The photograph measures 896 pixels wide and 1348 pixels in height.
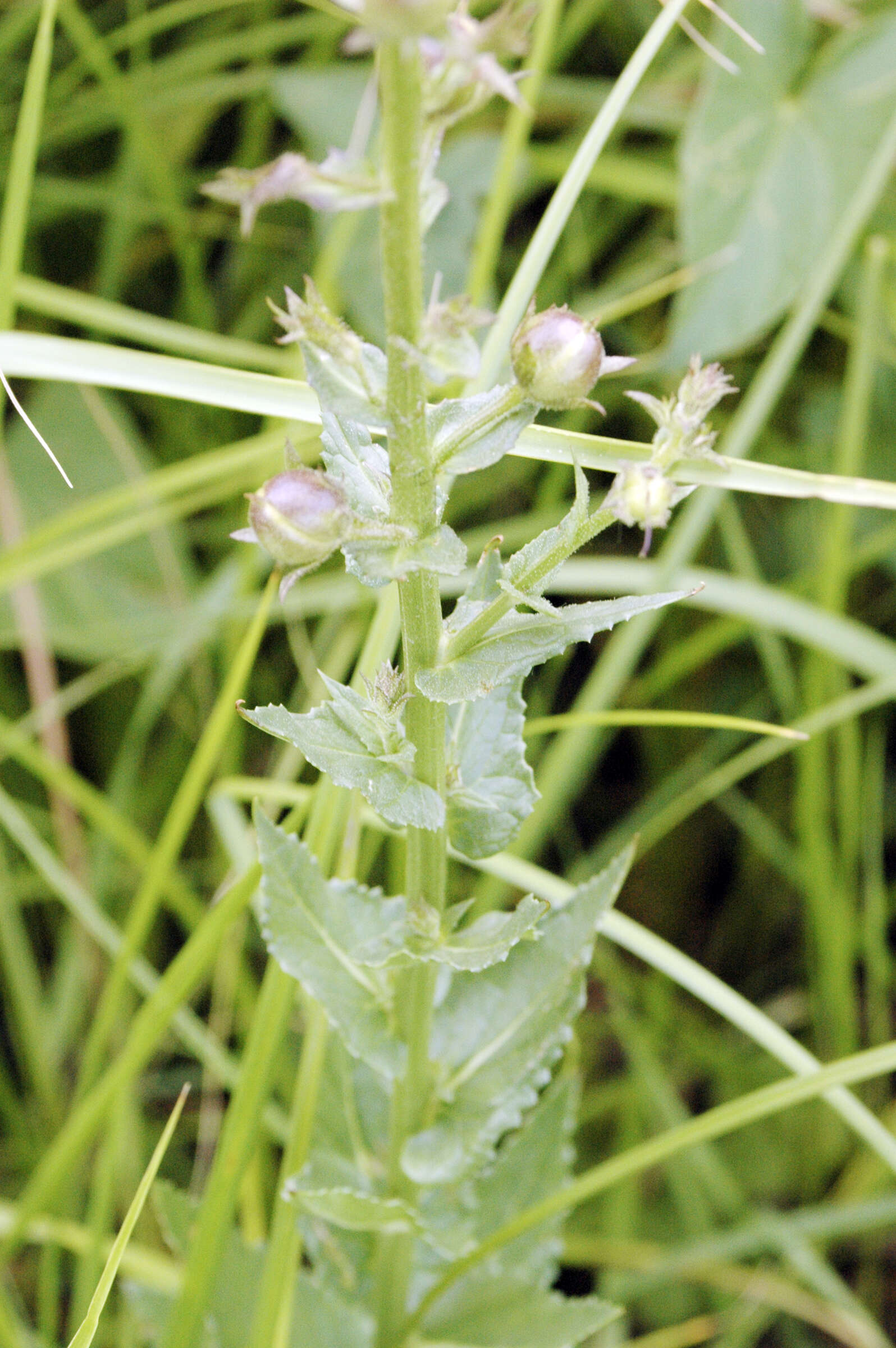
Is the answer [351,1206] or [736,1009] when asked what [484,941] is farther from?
[736,1009]

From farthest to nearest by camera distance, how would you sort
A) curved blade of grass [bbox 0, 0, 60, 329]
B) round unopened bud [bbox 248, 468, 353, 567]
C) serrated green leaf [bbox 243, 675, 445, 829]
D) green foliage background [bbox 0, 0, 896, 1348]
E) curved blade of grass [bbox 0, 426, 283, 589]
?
green foliage background [bbox 0, 0, 896, 1348] → curved blade of grass [bbox 0, 426, 283, 589] → curved blade of grass [bbox 0, 0, 60, 329] → serrated green leaf [bbox 243, 675, 445, 829] → round unopened bud [bbox 248, 468, 353, 567]

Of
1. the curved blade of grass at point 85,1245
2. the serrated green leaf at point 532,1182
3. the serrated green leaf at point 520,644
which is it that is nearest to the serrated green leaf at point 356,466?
the serrated green leaf at point 520,644

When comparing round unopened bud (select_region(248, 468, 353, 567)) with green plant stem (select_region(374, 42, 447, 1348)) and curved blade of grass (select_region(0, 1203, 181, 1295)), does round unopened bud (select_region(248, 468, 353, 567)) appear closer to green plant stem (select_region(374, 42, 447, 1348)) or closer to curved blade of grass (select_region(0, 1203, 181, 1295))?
green plant stem (select_region(374, 42, 447, 1348))

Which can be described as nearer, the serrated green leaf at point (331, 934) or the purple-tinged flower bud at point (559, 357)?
the purple-tinged flower bud at point (559, 357)

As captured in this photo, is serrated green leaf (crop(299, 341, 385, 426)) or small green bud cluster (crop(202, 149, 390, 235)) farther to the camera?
serrated green leaf (crop(299, 341, 385, 426))

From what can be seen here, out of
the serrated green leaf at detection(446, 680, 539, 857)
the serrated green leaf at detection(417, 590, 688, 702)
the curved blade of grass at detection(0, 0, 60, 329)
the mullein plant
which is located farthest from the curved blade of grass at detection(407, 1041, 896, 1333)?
the curved blade of grass at detection(0, 0, 60, 329)

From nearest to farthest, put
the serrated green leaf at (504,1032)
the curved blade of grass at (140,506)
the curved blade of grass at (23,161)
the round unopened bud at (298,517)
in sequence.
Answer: the round unopened bud at (298,517) < the serrated green leaf at (504,1032) < the curved blade of grass at (23,161) < the curved blade of grass at (140,506)

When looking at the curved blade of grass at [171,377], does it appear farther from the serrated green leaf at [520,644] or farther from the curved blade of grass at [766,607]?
the curved blade of grass at [766,607]
